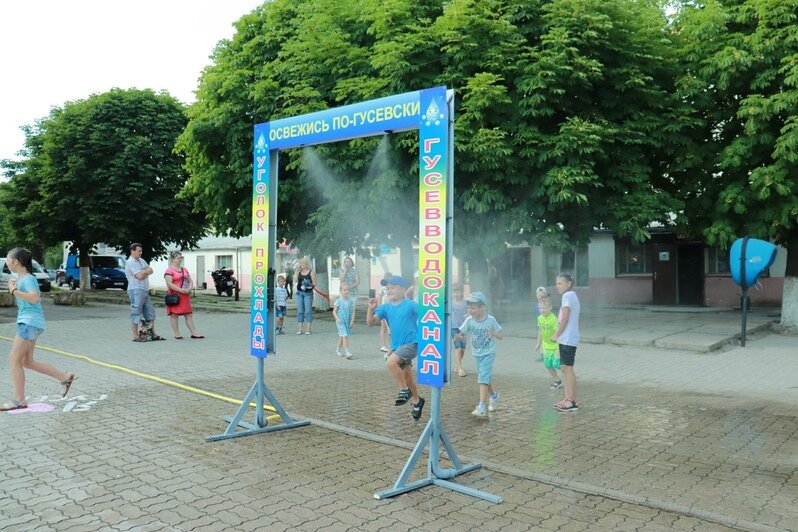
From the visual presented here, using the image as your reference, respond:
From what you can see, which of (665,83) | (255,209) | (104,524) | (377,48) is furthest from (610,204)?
(104,524)

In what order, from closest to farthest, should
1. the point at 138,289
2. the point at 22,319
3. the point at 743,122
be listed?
the point at 22,319, the point at 138,289, the point at 743,122

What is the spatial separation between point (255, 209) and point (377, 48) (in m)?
10.1

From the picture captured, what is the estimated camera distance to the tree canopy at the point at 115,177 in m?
31.9

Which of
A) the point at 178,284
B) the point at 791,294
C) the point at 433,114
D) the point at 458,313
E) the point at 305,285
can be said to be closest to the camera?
the point at 433,114

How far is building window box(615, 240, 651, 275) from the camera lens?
28078mm

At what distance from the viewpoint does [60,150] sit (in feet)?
108

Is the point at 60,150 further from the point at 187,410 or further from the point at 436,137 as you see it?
the point at 436,137

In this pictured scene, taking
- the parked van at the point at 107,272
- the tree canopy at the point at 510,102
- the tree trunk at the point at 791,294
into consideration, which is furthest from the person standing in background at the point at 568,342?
the parked van at the point at 107,272

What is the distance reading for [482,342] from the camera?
794 cm

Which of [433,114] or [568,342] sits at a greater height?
[433,114]

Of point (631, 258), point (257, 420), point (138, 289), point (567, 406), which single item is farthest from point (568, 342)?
point (631, 258)

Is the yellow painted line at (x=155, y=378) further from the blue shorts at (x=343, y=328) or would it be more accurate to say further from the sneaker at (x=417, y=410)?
the blue shorts at (x=343, y=328)

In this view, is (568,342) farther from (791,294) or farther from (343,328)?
(791,294)

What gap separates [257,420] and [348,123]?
3.18 metres
